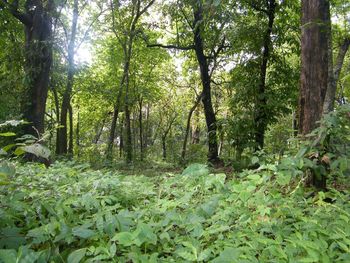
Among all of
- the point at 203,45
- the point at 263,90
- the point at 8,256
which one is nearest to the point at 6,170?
the point at 8,256

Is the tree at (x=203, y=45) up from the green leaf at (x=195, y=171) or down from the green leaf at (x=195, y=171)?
up

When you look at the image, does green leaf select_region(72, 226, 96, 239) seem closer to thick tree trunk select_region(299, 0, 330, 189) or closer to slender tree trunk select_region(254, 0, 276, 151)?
thick tree trunk select_region(299, 0, 330, 189)

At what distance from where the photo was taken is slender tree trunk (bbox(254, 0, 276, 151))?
8375mm

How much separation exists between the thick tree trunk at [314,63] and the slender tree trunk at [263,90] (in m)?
4.15

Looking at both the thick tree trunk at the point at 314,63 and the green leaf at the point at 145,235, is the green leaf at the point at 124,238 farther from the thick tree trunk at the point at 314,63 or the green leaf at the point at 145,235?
the thick tree trunk at the point at 314,63

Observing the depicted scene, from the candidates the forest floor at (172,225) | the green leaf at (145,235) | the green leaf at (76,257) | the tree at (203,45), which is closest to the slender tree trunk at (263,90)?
the tree at (203,45)

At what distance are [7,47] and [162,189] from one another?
8.10 meters

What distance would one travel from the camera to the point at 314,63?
406 cm

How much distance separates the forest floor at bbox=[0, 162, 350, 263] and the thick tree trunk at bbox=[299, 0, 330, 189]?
3.97 feet

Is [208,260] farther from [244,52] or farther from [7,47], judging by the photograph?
[7,47]

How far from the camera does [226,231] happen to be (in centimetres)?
246

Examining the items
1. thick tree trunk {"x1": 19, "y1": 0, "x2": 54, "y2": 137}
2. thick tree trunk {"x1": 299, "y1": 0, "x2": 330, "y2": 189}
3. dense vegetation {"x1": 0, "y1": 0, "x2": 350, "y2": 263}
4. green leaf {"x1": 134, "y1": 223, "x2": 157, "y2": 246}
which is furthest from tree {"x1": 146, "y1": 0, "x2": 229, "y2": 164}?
green leaf {"x1": 134, "y1": 223, "x2": 157, "y2": 246}

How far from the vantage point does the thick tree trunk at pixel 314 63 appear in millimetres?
4008

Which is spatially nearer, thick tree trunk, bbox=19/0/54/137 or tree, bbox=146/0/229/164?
thick tree trunk, bbox=19/0/54/137
